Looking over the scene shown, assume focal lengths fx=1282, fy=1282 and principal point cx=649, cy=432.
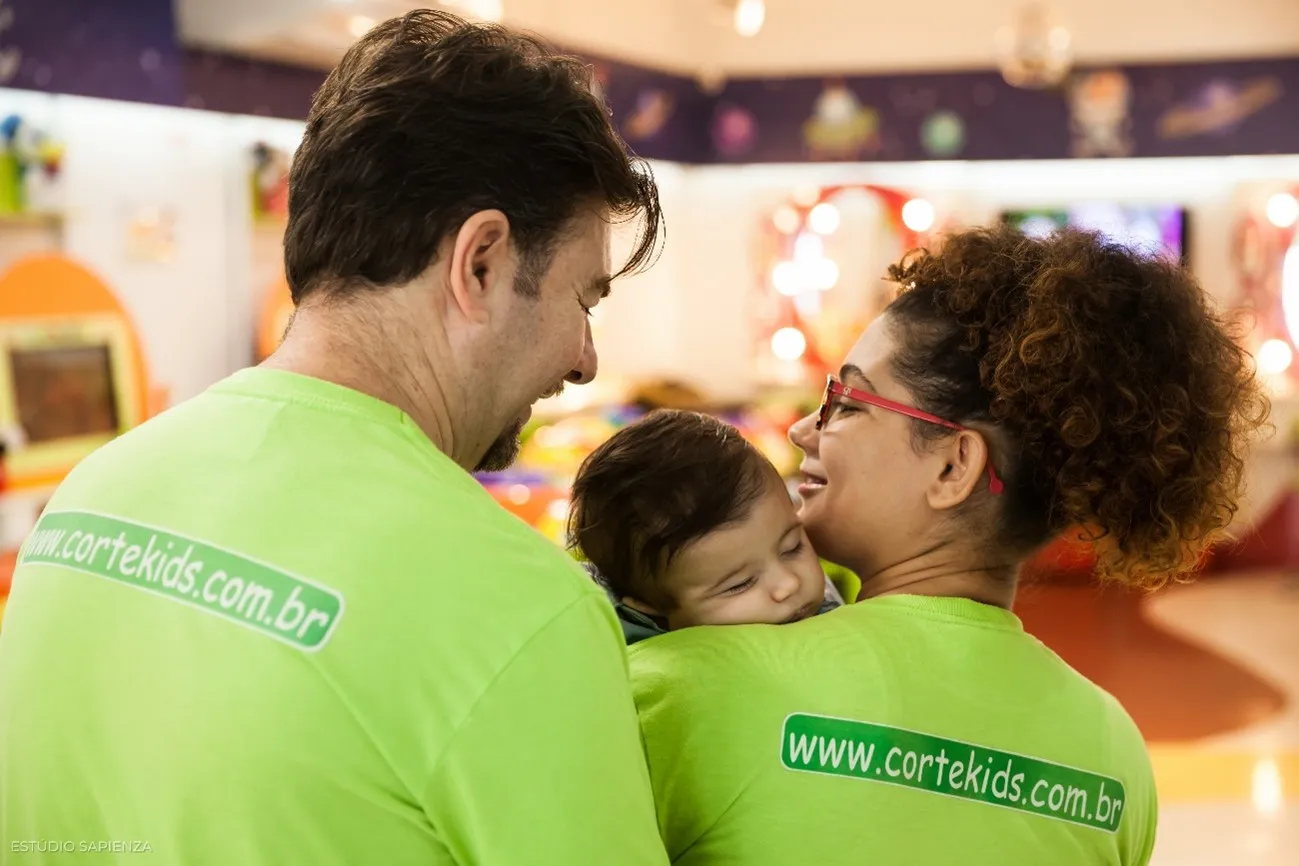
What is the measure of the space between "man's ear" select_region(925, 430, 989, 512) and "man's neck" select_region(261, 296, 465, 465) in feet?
2.18

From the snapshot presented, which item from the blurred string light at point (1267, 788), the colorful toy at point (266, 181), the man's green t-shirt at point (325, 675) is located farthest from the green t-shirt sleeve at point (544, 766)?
the colorful toy at point (266, 181)

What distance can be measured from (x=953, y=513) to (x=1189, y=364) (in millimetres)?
307

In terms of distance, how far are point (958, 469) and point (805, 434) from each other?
25 centimetres

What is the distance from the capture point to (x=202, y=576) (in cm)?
89

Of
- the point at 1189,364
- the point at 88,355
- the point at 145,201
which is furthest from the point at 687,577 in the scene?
the point at 145,201

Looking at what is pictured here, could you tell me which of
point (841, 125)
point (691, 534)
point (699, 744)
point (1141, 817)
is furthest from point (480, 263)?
point (841, 125)

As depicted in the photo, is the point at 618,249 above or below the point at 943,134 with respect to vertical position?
below

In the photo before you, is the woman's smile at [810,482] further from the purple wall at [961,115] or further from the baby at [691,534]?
the purple wall at [961,115]

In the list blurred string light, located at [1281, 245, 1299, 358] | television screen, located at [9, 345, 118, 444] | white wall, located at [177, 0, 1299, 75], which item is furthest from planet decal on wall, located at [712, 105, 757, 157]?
television screen, located at [9, 345, 118, 444]

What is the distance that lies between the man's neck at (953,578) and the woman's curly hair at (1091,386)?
0.04m

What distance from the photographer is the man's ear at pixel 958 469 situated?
1.47 m

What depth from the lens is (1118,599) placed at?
6.97 m

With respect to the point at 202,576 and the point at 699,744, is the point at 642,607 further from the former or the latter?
the point at 202,576

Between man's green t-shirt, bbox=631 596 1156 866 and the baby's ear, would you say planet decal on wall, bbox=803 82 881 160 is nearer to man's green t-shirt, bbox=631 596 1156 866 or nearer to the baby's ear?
the baby's ear
